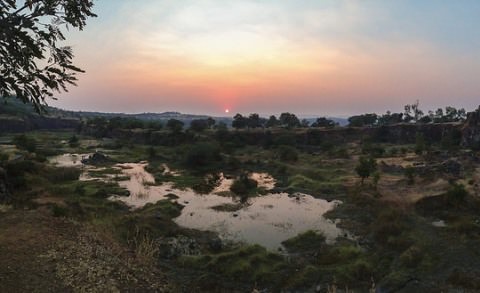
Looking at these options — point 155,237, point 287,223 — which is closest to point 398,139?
point 287,223

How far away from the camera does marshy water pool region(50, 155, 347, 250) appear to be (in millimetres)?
38906

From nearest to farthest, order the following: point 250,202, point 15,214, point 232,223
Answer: point 15,214 < point 232,223 < point 250,202

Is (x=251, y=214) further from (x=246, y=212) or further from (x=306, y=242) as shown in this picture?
(x=306, y=242)

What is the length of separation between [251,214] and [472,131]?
243ft

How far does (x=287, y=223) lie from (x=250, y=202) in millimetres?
11698

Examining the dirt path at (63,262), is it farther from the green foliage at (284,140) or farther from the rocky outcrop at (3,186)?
the green foliage at (284,140)

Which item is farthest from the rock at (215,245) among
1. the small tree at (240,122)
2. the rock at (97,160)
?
the small tree at (240,122)

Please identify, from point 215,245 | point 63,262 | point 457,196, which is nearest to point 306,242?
point 215,245

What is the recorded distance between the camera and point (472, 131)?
315 feet

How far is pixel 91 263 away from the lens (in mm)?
21062

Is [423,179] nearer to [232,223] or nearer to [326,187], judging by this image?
[326,187]

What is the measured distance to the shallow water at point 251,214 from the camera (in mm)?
38809

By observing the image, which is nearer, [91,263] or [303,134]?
[91,263]

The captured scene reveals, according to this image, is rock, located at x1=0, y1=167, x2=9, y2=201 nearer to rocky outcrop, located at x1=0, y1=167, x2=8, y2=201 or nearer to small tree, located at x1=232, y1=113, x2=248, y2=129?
rocky outcrop, located at x1=0, y1=167, x2=8, y2=201
